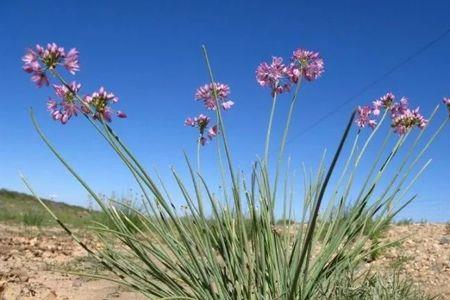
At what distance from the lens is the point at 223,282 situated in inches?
104

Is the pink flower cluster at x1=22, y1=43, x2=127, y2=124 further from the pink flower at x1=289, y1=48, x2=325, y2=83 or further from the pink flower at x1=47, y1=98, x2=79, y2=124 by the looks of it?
the pink flower at x1=289, y1=48, x2=325, y2=83

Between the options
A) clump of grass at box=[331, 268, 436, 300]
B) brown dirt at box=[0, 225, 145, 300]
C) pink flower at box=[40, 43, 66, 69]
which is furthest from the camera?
brown dirt at box=[0, 225, 145, 300]

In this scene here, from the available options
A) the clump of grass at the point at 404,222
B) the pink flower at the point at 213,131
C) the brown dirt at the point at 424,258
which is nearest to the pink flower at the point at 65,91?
the pink flower at the point at 213,131

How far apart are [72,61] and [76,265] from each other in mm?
3860

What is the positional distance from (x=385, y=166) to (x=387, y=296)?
68cm

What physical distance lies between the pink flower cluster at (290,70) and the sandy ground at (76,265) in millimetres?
1012

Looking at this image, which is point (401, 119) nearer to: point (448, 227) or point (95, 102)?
point (95, 102)

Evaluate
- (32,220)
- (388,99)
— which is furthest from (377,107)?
(32,220)

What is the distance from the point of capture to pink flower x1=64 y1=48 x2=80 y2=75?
248cm

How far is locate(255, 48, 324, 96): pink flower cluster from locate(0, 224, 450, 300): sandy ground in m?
1.01

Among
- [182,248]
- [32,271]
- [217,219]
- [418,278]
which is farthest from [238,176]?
[32,271]

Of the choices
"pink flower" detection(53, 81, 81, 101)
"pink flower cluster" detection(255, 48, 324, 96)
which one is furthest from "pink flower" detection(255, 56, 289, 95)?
"pink flower" detection(53, 81, 81, 101)

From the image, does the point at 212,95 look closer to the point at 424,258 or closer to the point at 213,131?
the point at 213,131

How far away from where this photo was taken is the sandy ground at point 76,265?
4.26 metres
